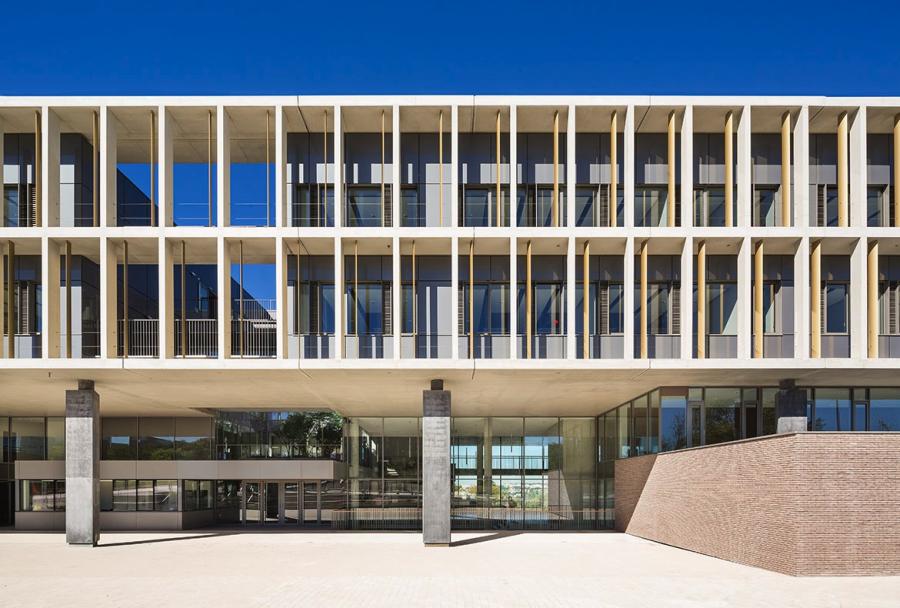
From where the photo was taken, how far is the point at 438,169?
89.6ft

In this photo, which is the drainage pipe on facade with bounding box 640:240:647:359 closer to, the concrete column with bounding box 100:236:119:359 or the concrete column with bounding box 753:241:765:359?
the concrete column with bounding box 753:241:765:359

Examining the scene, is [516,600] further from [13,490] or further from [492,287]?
[13,490]

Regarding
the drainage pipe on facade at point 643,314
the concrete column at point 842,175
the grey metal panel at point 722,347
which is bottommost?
the grey metal panel at point 722,347

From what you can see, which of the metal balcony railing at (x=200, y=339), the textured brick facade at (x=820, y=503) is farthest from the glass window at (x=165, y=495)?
the textured brick facade at (x=820, y=503)

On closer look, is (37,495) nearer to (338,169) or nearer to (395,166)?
(338,169)

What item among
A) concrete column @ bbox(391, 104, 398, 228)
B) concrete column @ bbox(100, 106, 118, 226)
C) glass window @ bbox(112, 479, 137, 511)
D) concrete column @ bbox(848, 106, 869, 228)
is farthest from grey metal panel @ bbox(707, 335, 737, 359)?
glass window @ bbox(112, 479, 137, 511)

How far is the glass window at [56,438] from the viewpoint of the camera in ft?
116

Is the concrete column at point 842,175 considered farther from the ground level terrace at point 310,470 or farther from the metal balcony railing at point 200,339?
the metal balcony railing at point 200,339

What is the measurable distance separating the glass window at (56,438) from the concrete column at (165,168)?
15426 mm

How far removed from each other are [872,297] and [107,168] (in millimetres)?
22754

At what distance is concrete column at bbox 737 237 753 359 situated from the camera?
24.1 metres

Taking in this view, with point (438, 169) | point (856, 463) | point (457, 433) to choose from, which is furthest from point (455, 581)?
point (457, 433)

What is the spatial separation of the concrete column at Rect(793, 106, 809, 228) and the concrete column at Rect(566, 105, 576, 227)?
6.49m

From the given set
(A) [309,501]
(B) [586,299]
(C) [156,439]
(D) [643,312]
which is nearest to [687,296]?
(D) [643,312]
